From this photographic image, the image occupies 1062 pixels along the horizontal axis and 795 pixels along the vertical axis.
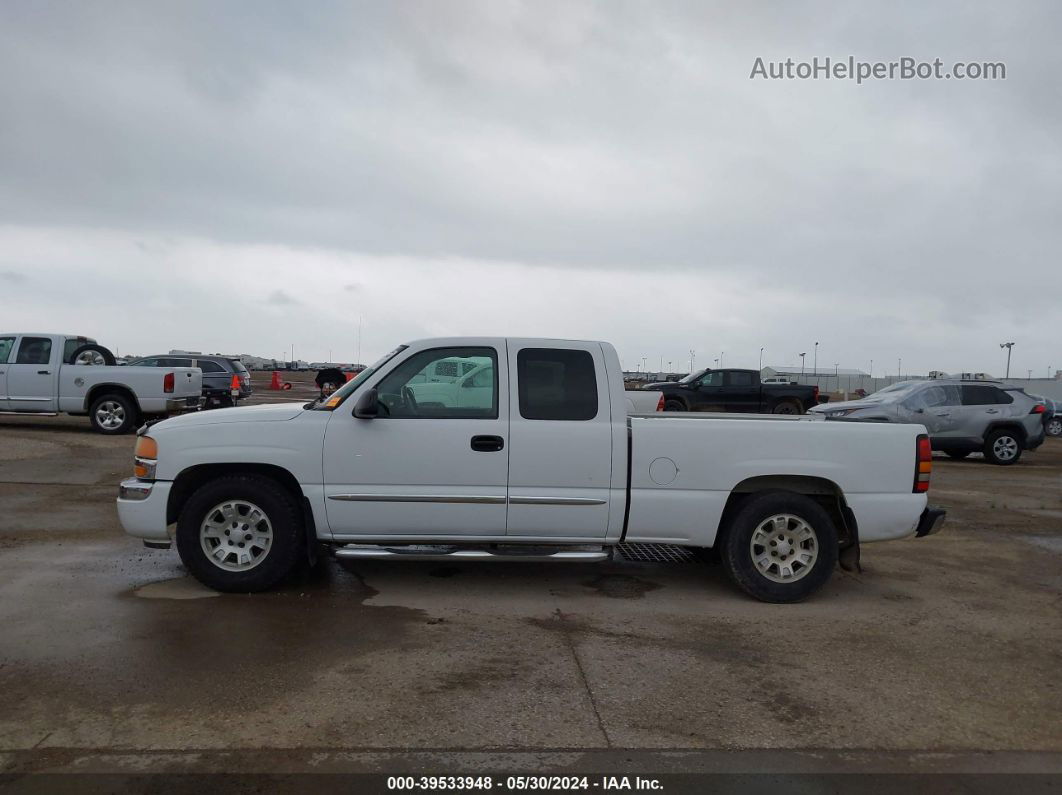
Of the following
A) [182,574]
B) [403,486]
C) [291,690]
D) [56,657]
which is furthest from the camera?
[182,574]

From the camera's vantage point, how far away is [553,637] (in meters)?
5.12

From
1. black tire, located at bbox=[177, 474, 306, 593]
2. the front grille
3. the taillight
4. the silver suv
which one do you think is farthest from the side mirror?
the silver suv

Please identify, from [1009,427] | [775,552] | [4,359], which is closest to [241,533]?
[775,552]

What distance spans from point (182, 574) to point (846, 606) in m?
5.08

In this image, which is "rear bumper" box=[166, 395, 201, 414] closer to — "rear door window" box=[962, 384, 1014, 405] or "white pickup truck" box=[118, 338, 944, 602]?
"white pickup truck" box=[118, 338, 944, 602]

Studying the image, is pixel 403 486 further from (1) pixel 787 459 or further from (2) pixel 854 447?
(2) pixel 854 447

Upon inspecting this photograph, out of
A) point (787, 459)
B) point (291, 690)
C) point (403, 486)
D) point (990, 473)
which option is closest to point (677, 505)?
point (787, 459)

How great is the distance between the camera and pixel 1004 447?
51.6ft

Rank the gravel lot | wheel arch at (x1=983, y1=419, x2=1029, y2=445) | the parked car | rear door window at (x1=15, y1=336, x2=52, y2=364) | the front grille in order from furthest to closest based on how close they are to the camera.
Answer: the parked car, rear door window at (x1=15, y1=336, x2=52, y2=364), wheel arch at (x1=983, y1=419, x2=1029, y2=445), the front grille, the gravel lot

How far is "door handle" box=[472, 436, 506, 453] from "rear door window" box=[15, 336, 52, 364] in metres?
13.6

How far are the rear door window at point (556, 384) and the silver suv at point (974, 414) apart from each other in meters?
10.8

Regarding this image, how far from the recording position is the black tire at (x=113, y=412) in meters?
15.9

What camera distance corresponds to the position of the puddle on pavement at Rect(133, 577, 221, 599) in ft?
19.2

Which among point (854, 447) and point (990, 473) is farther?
point (990, 473)
